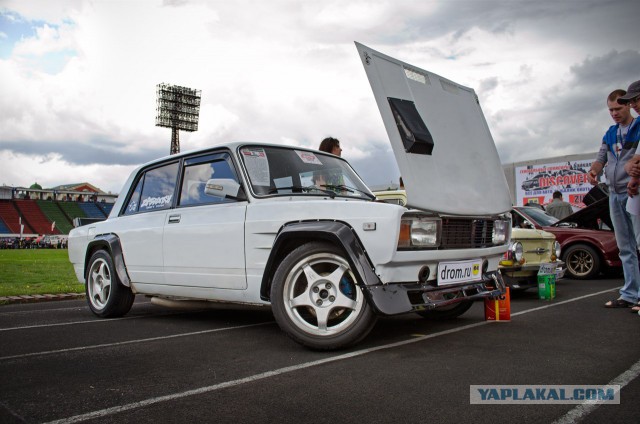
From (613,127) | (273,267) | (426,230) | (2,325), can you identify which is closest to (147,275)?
(2,325)

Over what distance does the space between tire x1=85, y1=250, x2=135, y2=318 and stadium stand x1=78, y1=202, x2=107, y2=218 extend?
71.6m

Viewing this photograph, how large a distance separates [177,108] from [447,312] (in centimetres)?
5933

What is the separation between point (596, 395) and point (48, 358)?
3514mm

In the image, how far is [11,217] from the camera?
214 ft

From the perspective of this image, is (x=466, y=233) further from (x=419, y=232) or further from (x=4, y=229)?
(x=4, y=229)

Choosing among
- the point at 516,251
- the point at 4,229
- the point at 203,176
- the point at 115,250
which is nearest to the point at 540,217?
the point at 516,251

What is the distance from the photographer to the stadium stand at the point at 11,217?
63281 mm

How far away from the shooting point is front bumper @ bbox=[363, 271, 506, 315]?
134 inches

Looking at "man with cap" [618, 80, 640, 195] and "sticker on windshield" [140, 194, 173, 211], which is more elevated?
"man with cap" [618, 80, 640, 195]

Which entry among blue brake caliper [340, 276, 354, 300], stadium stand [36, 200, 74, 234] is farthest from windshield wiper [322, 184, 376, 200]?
stadium stand [36, 200, 74, 234]

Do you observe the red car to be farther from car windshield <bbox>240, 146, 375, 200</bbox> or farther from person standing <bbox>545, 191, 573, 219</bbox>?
car windshield <bbox>240, 146, 375, 200</bbox>

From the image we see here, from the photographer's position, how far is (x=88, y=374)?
3.21 metres

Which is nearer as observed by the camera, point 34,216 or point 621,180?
point 621,180

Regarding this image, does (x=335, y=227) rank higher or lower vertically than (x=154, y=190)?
lower
